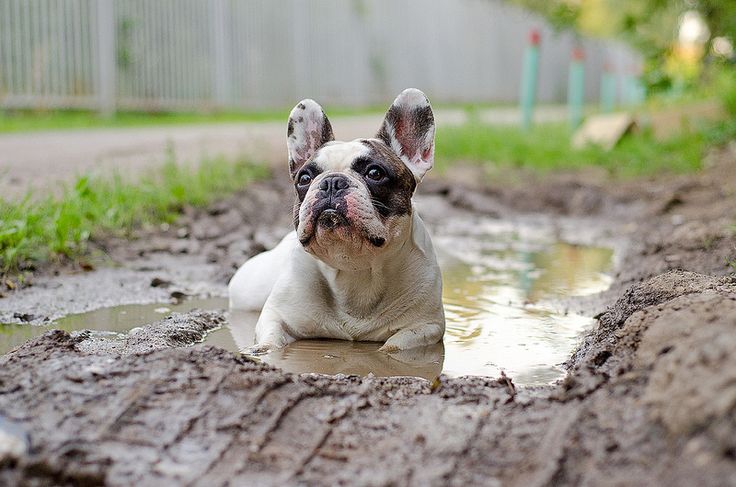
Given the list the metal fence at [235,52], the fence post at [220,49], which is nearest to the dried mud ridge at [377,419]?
the metal fence at [235,52]

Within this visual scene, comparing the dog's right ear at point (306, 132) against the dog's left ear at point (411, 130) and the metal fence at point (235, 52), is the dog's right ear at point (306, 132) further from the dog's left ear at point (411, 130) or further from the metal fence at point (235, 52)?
the metal fence at point (235, 52)

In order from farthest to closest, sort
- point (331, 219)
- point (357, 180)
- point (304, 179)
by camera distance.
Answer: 1. point (304, 179)
2. point (357, 180)
3. point (331, 219)

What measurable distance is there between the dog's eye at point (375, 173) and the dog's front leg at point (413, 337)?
0.68 meters

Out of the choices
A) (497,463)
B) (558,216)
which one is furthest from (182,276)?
(558,216)

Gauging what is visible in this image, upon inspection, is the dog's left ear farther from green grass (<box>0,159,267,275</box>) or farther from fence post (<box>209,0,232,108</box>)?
fence post (<box>209,0,232,108</box>)

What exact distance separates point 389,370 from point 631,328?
98 centimetres

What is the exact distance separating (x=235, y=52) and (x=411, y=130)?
1420 cm

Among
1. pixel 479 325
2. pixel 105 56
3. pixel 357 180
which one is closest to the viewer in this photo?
pixel 357 180

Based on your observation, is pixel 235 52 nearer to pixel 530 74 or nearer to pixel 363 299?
pixel 530 74

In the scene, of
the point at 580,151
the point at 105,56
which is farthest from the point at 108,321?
the point at 105,56

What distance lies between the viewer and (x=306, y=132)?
4289 millimetres

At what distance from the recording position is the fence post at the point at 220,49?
17.2 meters

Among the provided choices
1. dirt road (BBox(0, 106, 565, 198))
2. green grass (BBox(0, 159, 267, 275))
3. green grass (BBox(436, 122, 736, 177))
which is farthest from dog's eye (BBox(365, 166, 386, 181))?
green grass (BBox(436, 122, 736, 177))

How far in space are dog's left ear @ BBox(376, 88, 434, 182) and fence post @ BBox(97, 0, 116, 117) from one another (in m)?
11.5
